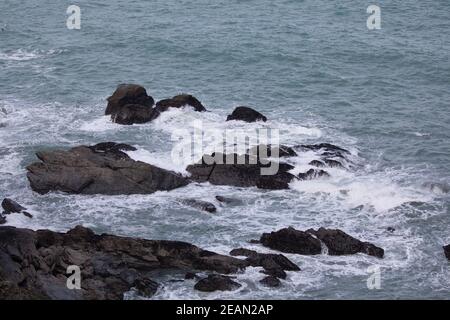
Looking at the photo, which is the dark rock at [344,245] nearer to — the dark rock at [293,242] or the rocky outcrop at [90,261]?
the dark rock at [293,242]

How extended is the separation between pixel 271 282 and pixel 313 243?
4.08m

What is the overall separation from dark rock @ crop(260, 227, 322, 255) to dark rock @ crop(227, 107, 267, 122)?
1653cm

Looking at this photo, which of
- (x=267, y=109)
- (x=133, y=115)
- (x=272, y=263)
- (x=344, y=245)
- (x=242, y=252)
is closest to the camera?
(x=272, y=263)

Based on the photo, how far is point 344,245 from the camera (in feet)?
132

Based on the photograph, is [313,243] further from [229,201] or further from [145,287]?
[145,287]

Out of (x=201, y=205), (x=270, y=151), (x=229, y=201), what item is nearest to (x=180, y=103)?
(x=270, y=151)

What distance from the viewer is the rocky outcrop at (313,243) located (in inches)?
1574

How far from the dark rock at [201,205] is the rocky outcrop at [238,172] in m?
2.59

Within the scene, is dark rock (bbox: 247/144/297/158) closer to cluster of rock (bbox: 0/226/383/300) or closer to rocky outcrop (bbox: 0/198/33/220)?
cluster of rock (bbox: 0/226/383/300)

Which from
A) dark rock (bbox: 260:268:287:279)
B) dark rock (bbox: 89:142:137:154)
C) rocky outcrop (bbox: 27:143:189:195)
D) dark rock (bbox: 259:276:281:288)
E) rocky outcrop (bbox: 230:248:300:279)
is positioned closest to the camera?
dark rock (bbox: 259:276:281:288)

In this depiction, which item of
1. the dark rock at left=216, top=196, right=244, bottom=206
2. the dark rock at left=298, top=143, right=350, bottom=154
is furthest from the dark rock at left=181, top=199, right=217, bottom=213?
the dark rock at left=298, top=143, right=350, bottom=154

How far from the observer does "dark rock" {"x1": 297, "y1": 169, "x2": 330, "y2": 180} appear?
156 ft

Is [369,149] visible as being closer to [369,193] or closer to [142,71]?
[369,193]
